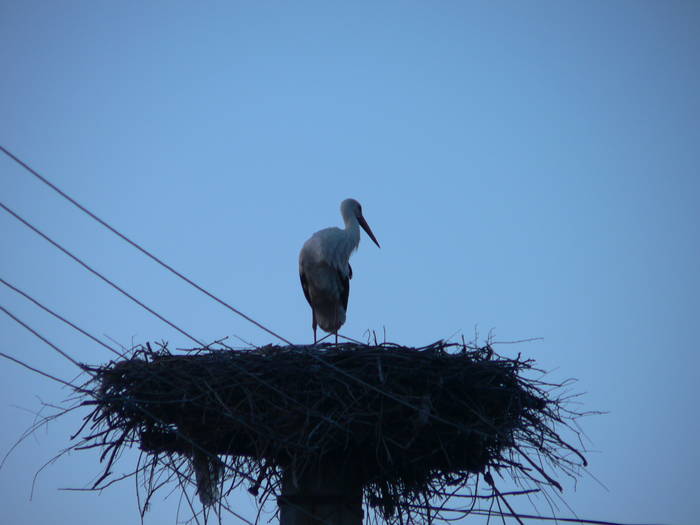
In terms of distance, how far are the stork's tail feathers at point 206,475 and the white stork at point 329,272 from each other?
3055 mm

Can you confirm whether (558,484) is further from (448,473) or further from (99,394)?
(99,394)

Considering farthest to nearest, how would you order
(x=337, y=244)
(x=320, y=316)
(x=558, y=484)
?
(x=320, y=316) < (x=337, y=244) < (x=558, y=484)

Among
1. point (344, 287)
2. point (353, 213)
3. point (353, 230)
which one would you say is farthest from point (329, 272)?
point (353, 213)

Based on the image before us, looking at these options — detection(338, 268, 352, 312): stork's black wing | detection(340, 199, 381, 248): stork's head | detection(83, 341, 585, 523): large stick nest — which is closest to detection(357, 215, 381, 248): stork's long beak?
detection(340, 199, 381, 248): stork's head

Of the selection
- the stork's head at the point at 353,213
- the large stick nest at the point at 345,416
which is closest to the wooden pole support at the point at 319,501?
the large stick nest at the point at 345,416

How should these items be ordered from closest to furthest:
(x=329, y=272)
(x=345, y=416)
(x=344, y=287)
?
1. (x=345, y=416)
2. (x=329, y=272)
3. (x=344, y=287)

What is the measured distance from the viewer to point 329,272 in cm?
664

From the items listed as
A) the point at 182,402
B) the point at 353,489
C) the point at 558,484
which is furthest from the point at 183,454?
the point at 558,484

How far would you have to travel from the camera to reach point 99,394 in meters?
3.61

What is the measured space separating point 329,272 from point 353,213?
0.84m

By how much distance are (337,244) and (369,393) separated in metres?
3.17

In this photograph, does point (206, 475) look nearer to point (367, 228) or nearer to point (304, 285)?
point (304, 285)

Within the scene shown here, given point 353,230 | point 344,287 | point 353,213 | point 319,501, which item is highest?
point 353,213

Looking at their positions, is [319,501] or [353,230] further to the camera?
[353,230]
